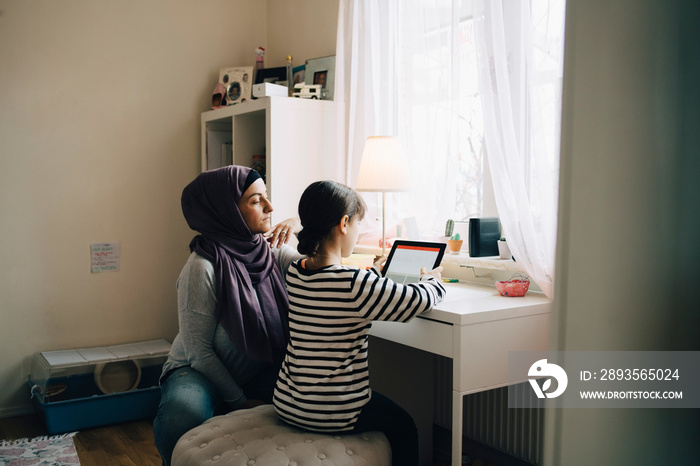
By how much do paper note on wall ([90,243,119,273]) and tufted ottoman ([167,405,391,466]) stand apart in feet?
6.07

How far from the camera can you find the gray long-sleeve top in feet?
5.50

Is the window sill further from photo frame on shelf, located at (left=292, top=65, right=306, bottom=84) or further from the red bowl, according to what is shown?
photo frame on shelf, located at (left=292, top=65, right=306, bottom=84)

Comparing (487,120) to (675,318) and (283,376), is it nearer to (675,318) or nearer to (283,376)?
(283,376)

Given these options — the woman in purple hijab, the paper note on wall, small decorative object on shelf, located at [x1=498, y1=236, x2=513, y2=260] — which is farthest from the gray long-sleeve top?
the paper note on wall

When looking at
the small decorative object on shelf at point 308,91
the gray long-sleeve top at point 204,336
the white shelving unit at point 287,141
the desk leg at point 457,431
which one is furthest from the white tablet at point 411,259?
the small decorative object on shelf at point 308,91

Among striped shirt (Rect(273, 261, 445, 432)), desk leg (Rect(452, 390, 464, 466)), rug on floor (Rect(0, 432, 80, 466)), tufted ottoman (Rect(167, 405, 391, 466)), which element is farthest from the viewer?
rug on floor (Rect(0, 432, 80, 466))

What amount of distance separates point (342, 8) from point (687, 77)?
249cm

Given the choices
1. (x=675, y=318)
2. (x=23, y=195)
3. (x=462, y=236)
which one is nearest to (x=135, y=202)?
(x=23, y=195)

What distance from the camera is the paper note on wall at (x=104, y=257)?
2.99 metres

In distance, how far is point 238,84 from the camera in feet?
10.2

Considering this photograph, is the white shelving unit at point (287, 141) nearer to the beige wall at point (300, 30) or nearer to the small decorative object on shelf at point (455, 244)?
the beige wall at point (300, 30)

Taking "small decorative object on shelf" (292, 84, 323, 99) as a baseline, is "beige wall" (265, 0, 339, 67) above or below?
above

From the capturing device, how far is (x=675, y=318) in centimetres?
32

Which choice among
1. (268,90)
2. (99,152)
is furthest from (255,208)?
(99,152)
